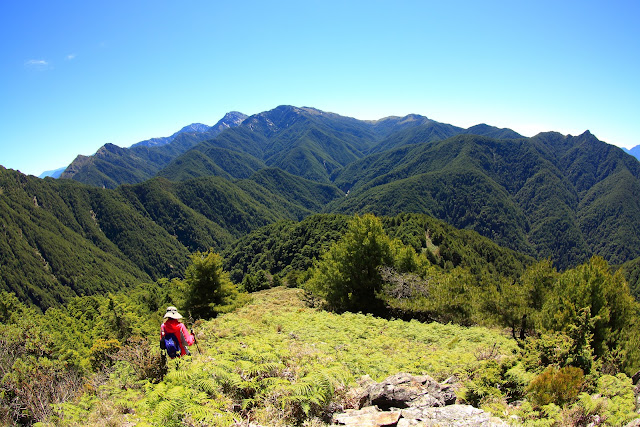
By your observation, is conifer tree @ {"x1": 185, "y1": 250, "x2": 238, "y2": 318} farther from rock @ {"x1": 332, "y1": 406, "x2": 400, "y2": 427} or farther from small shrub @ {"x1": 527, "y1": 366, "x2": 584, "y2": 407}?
small shrub @ {"x1": 527, "y1": 366, "x2": 584, "y2": 407}

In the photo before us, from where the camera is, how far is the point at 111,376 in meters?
9.53

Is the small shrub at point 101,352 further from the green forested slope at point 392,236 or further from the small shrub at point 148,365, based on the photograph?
the green forested slope at point 392,236

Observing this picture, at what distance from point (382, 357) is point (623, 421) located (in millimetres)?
6445

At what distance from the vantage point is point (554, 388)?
8469 mm

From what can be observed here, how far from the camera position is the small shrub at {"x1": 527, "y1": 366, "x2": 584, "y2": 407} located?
8273 mm

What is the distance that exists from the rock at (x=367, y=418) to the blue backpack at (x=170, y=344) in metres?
5.58

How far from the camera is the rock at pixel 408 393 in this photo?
7.54m

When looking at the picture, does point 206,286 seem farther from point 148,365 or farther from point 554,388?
point 554,388

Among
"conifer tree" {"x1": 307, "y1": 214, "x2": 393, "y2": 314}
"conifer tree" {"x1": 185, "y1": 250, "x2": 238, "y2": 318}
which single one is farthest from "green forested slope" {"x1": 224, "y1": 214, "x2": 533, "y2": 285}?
"conifer tree" {"x1": 185, "y1": 250, "x2": 238, "y2": 318}

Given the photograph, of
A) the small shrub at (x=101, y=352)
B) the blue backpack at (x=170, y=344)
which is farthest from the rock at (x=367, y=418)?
the small shrub at (x=101, y=352)

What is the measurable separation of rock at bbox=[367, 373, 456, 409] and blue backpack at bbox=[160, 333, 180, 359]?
595cm

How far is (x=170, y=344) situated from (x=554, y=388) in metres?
11.0

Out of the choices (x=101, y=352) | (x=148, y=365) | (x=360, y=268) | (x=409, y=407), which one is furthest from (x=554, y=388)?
(x=360, y=268)

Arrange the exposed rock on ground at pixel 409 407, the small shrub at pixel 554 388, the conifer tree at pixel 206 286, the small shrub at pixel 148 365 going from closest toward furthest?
the exposed rock on ground at pixel 409 407 → the small shrub at pixel 554 388 → the small shrub at pixel 148 365 → the conifer tree at pixel 206 286
